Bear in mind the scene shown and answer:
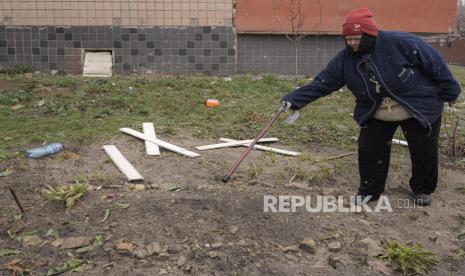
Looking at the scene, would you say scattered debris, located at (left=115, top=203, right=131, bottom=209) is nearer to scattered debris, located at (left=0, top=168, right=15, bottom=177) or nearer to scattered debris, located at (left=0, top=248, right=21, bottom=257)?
scattered debris, located at (left=0, top=248, right=21, bottom=257)

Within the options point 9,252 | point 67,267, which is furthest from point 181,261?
point 9,252

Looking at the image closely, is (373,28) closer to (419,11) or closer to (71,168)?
(71,168)

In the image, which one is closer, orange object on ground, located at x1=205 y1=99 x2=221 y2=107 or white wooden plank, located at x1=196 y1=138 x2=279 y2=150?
white wooden plank, located at x1=196 y1=138 x2=279 y2=150

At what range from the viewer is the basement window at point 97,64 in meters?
8.87

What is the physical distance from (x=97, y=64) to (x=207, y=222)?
6.23 m

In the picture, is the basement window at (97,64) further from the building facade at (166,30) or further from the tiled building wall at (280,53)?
the tiled building wall at (280,53)

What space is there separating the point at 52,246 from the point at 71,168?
1.45 m

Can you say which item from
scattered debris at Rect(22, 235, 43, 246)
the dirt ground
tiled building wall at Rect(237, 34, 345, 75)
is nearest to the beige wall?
tiled building wall at Rect(237, 34, 345, 75)

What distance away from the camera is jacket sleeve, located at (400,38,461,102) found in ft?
11.3

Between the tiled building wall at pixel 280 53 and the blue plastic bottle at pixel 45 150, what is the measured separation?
4.75 metres

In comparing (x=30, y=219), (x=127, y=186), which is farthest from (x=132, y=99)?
(x=30, y=219)

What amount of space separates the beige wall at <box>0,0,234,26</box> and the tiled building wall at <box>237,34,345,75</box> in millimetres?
717

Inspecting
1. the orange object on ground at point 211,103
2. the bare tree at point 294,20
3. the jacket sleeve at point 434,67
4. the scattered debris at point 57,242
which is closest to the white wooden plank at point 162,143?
the orange object on ground at point 211,103

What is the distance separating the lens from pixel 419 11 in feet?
29.9
